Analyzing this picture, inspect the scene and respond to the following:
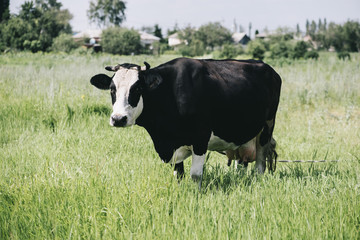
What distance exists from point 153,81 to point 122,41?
55.3 metres

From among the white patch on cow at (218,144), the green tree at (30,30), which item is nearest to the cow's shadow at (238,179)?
the white patch on cow at (218,144)

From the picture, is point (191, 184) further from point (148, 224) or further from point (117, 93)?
point (117, 93)

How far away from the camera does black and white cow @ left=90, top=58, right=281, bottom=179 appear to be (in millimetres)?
3248

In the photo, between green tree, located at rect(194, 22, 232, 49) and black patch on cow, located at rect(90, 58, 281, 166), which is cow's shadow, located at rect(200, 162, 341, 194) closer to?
black patch on cow, located at rect(90, 58, 281, 166)

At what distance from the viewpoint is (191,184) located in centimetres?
327

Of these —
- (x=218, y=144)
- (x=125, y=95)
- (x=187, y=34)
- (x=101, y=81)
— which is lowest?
(x=218, y=144)

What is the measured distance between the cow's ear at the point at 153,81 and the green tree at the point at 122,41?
54.4 meters

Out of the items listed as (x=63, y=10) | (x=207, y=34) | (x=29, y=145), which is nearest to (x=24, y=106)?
(x=29, y=145)

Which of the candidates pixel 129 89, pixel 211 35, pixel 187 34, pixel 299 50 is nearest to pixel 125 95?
pixel 129 89

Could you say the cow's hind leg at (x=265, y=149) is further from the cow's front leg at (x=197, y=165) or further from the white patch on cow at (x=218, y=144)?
the cow's front leg at (x=197, y=165)

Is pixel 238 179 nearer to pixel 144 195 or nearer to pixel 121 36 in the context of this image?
pixel 144 195

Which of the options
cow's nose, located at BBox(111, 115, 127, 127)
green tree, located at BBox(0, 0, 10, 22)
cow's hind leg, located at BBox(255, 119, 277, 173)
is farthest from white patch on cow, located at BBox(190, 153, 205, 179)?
green tree, located at BBox(0, 0, 10, 22)

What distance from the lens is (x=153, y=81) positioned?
129 inches

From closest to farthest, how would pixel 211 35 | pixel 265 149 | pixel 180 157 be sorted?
pixel 180 157 < pixel 265 149 < pixel 211 35
